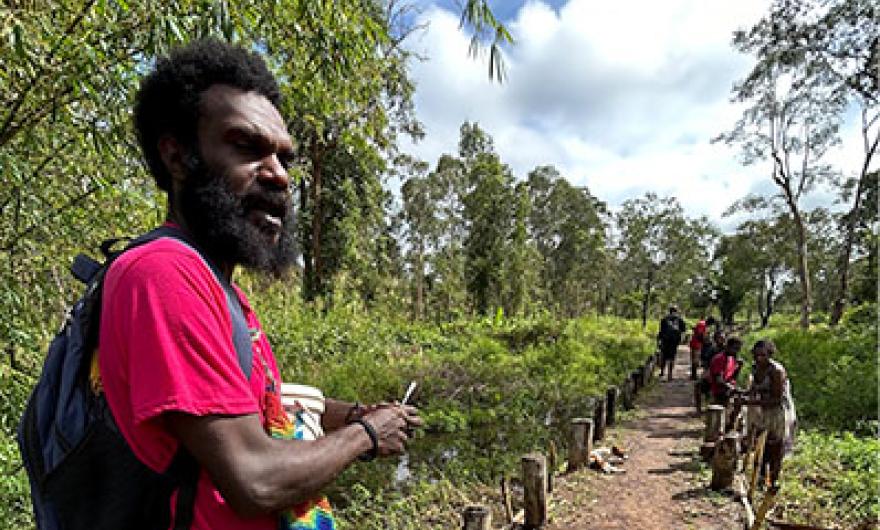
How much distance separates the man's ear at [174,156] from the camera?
115 cm

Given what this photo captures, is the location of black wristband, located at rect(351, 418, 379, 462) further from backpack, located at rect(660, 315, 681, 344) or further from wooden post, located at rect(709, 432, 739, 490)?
backpack, located at rect(660, 315, 681, 344)

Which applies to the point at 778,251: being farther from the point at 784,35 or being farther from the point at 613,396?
the point at 613,396

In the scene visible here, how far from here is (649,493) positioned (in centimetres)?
569

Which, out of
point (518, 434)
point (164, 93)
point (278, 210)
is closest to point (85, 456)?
point (278, 210)

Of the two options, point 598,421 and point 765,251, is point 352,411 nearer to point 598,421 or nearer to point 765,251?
point 598,421

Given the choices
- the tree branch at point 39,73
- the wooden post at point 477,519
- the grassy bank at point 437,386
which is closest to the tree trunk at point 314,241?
the grassy bank at point 437,386

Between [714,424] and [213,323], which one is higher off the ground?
[213,323]

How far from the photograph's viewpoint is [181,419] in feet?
2.84

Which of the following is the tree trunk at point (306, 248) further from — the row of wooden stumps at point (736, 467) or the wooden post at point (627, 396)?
the row of wooden stumps at point (736, 467)

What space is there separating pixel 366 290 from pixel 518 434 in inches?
455

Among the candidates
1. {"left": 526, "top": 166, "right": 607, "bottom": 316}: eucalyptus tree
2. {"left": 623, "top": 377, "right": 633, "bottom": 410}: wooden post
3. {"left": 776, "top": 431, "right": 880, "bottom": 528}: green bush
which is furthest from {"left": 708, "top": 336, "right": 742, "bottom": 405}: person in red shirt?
{"left": 526, "top": 166, "right": 607, "bottom": 316}: eucalyptus tree

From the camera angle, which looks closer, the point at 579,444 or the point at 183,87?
the point at 183,87

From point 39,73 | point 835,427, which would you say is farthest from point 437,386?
point 39,73

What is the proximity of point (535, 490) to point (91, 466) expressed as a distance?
448cm
